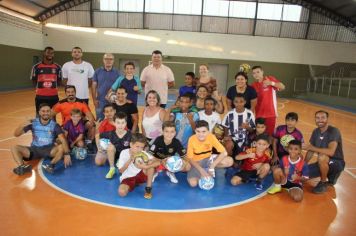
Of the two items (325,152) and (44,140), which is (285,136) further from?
(44,140)

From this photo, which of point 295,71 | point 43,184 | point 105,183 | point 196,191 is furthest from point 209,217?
point 295,71

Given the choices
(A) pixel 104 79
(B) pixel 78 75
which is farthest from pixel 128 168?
(B) pixel 78 75

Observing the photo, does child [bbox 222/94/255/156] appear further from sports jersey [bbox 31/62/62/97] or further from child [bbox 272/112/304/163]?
sports jersey [bbox 31/62/62/97]

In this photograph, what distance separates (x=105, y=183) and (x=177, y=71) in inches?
748

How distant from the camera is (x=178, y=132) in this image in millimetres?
5254

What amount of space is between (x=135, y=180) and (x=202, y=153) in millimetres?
1111

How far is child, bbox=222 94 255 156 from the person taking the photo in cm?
512

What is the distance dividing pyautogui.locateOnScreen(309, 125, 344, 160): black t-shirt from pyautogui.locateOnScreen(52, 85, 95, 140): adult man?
413 centimetres

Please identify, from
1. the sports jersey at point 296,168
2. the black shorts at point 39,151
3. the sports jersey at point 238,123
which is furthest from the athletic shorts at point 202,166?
the black shorts at point 39,151

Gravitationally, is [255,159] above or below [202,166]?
above

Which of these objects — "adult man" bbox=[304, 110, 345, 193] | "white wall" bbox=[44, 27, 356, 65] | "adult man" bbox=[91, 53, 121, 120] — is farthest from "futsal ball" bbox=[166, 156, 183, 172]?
"white wall" bbox=[44, 27, 356, 65]

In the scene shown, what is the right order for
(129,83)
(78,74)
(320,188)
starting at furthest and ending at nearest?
(78,74) → (129,83) → (320,188)

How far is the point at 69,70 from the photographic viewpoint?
241 inches

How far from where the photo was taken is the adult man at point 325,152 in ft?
14.6
